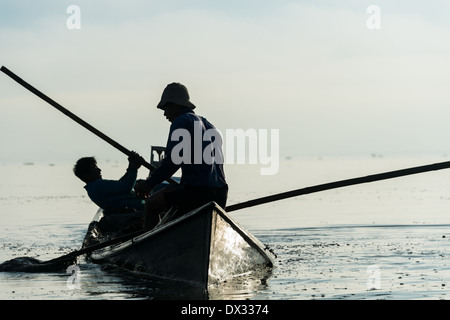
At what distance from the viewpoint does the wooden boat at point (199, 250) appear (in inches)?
408

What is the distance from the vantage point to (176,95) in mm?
11062

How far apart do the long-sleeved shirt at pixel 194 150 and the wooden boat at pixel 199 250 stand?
1.86ft

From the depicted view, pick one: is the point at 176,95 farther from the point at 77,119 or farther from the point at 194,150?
the point at 77,119

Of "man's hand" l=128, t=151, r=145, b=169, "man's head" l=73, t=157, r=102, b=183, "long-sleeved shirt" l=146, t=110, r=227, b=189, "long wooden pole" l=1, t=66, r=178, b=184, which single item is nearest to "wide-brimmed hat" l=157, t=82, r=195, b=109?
"long-sleeved shirt" l=146, t=110, r=227, b=189

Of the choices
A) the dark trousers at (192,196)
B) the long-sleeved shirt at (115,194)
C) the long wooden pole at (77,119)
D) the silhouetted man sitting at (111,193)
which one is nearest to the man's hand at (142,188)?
the dark trousers at (192,196)

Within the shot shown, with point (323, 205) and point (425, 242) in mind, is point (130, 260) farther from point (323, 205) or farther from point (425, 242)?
point (323, 205)

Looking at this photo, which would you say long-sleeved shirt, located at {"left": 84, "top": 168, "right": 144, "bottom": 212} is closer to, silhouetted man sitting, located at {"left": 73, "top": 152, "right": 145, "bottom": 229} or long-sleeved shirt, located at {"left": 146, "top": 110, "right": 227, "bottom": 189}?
silhouetted man sitting, located at {"left": 73, "top": 152, "right": 145, "bottom": 229}

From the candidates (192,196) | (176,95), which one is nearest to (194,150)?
(192,196)

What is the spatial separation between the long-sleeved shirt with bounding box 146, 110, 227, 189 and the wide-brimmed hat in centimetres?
19

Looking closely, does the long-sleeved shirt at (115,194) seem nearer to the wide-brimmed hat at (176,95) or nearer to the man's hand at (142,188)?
the man's hand at (142,188)

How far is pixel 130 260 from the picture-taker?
11.7 m

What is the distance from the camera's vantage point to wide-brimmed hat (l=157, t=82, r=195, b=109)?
435 inches
